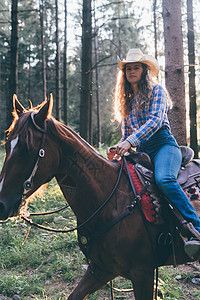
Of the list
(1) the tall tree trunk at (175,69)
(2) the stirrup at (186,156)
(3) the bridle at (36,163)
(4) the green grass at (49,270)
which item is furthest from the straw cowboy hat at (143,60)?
(1) the tall tree trunk at (175,69)

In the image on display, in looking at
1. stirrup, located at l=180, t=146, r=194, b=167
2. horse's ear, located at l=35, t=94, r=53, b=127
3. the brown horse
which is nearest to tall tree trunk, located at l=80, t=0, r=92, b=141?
stirrup, located at l=180, t=146, r=194, b=167

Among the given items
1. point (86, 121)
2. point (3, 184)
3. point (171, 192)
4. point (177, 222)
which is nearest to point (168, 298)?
point (177, 222)

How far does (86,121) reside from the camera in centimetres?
989

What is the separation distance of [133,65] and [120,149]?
115 centimetres

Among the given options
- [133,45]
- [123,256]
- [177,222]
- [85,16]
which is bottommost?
[123,256]

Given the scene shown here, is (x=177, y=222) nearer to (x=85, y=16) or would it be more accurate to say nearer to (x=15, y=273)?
(x=15, y=273)

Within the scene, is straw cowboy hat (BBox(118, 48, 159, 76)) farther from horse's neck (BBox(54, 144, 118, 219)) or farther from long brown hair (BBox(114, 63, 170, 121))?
horse's neck (BBox(54, 144, 118, 219))

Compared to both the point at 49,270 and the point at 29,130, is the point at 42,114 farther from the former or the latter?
the point at 49,270

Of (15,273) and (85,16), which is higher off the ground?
(85,16)

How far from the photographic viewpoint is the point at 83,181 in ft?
8.90

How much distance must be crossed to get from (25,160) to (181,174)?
1755 mm

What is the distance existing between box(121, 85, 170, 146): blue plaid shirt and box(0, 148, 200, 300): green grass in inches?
58.5

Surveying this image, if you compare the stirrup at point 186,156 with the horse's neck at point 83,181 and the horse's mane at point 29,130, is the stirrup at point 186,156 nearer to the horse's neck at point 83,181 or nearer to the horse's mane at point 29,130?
the horse's neck at point 83,181

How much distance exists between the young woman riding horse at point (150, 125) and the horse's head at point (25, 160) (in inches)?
32.9
